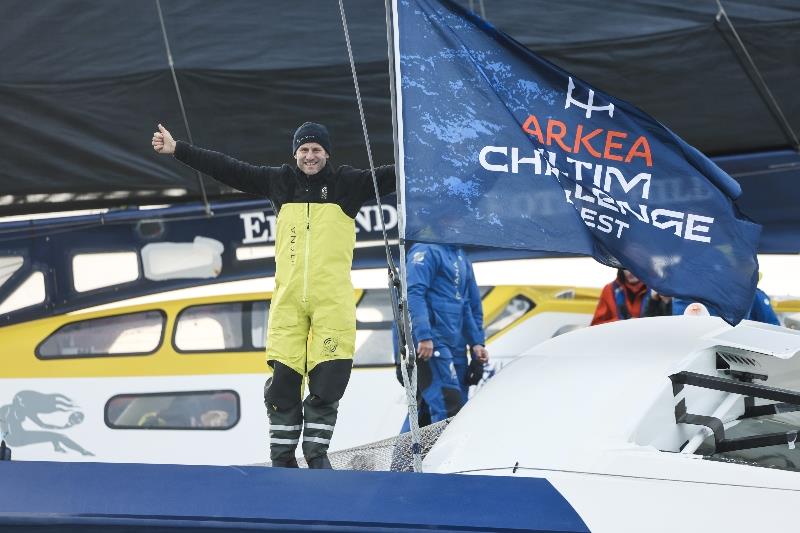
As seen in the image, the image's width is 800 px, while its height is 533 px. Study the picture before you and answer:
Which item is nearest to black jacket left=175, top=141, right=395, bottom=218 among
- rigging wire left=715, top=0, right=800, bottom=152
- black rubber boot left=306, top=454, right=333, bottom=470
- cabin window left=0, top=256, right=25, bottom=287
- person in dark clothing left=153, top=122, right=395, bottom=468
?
person in dark clothing left=153, top=122, right=395, bottom=468

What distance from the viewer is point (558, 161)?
12.8 ft

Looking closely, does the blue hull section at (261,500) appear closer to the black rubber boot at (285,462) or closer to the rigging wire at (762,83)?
the black rubber boot at (285,462)

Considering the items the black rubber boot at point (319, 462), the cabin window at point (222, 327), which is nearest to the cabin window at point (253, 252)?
the cabin window at point (222, 327)

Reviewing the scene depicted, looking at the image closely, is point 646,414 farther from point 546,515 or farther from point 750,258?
point 750,258

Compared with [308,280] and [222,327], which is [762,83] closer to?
[222,327]

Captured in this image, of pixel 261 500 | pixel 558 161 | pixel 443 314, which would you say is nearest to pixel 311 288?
pixel 558 161

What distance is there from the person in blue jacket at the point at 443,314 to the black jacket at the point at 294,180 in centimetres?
174

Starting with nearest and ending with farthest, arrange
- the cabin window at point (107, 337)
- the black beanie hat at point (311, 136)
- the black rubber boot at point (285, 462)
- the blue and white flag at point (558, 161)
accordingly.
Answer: the blue and white flag at point (558, 161)
the black rubber boot at point (285, 462)
the black beanie hat at point (311, 136)
the cabin window at point (107, 337)

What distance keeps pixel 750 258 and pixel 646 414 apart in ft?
2.71

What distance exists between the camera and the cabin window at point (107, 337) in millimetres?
6910

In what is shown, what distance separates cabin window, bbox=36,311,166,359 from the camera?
6910 mm

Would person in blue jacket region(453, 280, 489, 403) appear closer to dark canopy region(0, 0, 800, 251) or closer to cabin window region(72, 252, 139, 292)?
dark canopy region(0, 0, 800, 251)

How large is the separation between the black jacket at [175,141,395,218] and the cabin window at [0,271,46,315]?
252 centimetres

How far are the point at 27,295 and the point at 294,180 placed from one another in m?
2.80
